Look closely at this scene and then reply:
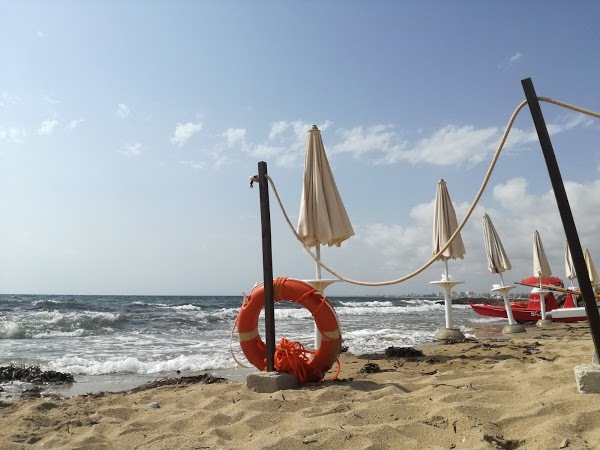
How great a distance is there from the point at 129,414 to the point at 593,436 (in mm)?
2916

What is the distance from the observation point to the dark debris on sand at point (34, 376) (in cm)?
505

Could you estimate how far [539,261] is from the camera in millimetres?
12062

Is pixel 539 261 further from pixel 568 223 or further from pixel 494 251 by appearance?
pixel 568 223

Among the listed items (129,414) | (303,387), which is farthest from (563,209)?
(129,414)

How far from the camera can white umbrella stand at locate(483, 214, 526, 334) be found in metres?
9.41

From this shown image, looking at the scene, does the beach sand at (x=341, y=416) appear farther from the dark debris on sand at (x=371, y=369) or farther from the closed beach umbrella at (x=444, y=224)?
the closed beach umbrella at (x=444, y=224)

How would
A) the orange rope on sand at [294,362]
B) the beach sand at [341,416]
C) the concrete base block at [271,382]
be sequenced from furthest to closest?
the orange rope on sand at [294,362], the concrete base block at [271,382], the beach sand at [341,416]

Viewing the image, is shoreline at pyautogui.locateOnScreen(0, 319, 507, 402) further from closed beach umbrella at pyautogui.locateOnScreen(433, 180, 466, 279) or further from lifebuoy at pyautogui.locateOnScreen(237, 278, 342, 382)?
closed beach umbrella at pyautogui.locateOnScreen(433, 180, 466, 279)

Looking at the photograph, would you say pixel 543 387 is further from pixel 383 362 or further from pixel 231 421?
pixel 383 362

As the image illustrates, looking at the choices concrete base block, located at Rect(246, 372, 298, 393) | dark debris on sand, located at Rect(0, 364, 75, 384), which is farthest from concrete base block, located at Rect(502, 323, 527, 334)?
dark debris on sand, located at Rect(0, 364, 75, 384)

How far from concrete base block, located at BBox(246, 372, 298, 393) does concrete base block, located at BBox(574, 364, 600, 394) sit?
2109mm

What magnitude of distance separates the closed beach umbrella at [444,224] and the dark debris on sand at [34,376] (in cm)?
614

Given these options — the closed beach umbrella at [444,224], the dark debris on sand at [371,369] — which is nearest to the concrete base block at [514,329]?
the closed beach umbrella at [444,224]

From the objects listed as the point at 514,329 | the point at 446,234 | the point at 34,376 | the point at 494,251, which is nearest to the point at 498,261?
the point at 494,251
